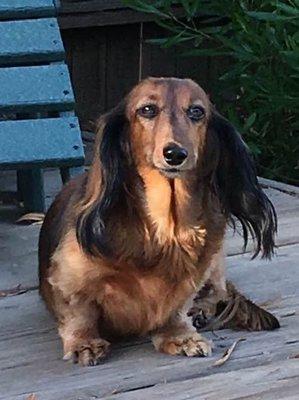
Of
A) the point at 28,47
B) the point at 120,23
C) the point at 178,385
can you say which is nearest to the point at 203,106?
the point at 178,385

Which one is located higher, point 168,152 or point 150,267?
point 168,152

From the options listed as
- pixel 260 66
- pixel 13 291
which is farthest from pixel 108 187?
pixel 260 66

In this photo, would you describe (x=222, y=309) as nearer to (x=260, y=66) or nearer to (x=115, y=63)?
(x=260, y=66)

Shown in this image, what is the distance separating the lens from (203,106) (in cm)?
269

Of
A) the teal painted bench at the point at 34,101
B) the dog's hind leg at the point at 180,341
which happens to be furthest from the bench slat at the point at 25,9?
the dog's hind leg at the point at 180,341

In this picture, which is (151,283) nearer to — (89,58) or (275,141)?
(275,141)

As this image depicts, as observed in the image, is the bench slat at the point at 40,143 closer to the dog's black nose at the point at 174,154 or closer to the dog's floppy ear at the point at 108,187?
the dog's floppy ear at the point at 108,187

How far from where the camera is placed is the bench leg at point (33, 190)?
4152mm

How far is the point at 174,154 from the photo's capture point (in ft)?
8.25

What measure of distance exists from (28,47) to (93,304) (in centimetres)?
177

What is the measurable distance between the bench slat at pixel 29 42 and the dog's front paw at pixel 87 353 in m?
1.77

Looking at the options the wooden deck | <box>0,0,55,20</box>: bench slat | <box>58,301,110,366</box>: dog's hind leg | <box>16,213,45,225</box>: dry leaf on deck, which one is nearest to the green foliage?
<box>0,0,55,20</box>: bench slat

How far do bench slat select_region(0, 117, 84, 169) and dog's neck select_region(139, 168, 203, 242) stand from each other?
1.17 metres

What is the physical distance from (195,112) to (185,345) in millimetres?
590
